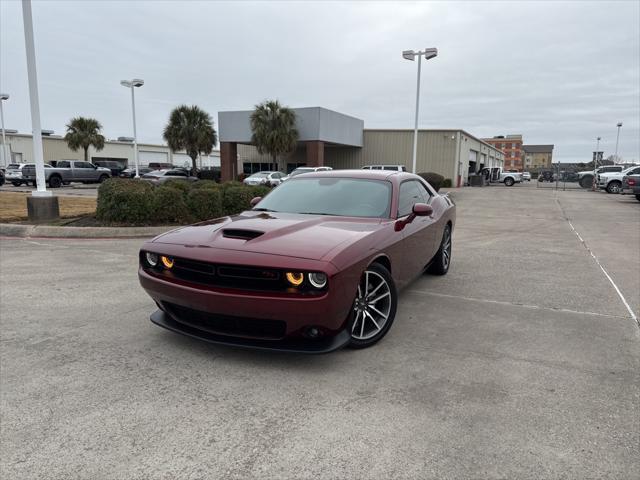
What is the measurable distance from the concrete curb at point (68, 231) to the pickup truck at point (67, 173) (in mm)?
21145

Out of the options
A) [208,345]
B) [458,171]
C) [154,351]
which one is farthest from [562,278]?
[458,171]

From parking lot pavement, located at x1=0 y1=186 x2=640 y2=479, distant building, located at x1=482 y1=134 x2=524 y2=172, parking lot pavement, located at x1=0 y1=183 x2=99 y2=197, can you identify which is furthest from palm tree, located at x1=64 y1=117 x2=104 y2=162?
distant building, located at x1=482 y1=134 x2=524 y2=172

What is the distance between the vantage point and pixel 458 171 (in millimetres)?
36406

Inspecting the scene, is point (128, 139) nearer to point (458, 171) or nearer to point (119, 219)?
point (458, 171)

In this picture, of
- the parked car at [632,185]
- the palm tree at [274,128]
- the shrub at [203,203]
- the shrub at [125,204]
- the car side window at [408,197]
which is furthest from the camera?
the palm tree at [274,128]

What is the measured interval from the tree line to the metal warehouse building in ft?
4.47

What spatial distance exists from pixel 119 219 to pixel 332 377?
25.4 feet

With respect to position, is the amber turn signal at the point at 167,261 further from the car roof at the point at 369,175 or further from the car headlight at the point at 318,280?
the car roof at the point at 369,175

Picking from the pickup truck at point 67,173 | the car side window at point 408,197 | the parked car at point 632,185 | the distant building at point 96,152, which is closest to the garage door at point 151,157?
the distant building at point 96,152

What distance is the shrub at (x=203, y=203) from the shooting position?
399 inches

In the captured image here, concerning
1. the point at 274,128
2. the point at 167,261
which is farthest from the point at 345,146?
the point at 167,261

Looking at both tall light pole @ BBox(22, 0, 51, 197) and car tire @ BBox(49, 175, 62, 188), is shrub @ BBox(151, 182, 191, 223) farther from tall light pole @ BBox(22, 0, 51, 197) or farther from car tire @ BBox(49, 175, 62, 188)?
car tire @ BBox(49, 175, 62, 188)

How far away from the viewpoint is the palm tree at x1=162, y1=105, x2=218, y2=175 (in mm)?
34781

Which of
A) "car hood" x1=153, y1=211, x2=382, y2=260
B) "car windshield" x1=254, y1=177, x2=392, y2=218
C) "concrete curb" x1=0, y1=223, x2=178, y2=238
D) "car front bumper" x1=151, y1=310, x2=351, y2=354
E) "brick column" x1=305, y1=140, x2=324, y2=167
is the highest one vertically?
"brick column" x1=305, y1=140, x2=324, y2=167
